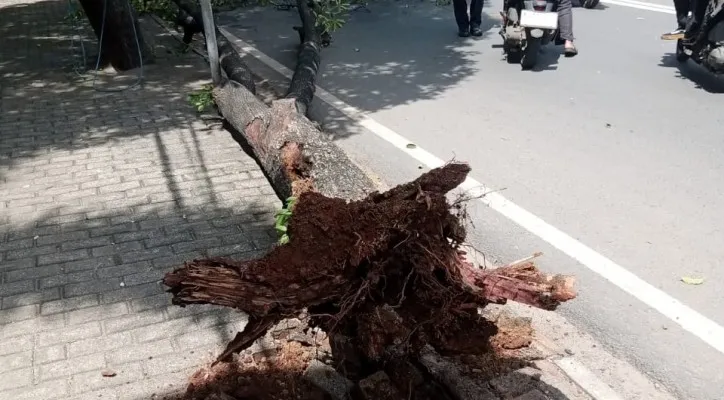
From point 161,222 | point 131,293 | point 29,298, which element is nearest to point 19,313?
point 29,298

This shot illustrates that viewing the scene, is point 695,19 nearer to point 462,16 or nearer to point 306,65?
point 462,16

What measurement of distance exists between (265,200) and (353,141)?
1.51 metres

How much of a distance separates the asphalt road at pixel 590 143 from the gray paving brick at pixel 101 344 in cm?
223

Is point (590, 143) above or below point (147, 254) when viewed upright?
below

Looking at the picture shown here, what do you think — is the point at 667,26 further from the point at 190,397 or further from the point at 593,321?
the point at 190,397

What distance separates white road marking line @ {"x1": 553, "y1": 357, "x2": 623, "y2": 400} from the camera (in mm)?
3059

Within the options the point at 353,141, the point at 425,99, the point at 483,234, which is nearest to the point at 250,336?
the point at 483,234

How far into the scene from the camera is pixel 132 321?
3701 millimetres

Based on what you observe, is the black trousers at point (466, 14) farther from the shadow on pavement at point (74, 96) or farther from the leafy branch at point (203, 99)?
the leafy branch at point (203, 99)

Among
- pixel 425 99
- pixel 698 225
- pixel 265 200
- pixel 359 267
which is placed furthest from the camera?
pixel 425 99

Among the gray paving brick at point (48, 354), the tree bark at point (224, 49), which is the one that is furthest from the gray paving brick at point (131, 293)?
the tree bark at point (224, 49)

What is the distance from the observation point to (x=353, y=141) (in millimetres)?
6418

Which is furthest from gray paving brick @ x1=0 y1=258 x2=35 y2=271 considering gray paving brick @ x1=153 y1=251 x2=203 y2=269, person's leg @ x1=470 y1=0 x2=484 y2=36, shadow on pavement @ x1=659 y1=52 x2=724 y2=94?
person's leg @ x1=470 y1=0 x2=484 y2=36

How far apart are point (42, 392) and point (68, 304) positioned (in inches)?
30.1
